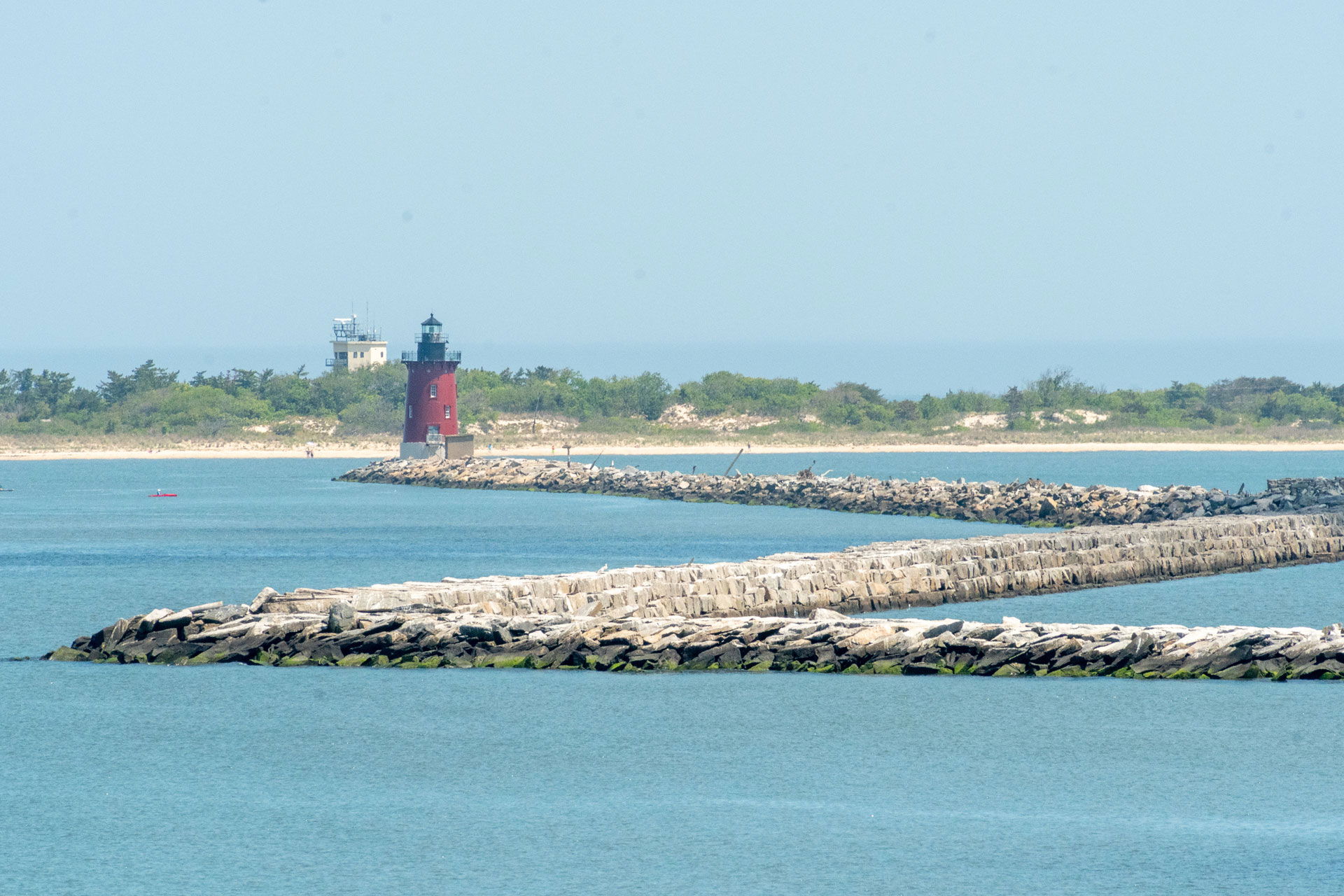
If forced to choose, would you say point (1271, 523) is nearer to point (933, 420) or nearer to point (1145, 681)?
point (1145, 681)

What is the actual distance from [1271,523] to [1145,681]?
59.9 ft

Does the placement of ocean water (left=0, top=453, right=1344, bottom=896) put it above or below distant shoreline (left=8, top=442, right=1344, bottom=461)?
below

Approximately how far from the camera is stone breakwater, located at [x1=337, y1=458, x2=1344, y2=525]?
42.5 meters

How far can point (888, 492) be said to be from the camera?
54.0m

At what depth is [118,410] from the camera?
101 metres

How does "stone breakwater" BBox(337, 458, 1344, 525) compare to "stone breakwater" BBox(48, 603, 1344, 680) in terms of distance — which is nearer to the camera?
"stone breakwater" BBox(48, 603, 1344, 680)

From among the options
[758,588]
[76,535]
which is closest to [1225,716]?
[758,588]

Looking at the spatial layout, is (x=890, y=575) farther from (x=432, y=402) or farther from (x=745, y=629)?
(x=432, y=402)

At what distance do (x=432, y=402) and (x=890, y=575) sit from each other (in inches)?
1704

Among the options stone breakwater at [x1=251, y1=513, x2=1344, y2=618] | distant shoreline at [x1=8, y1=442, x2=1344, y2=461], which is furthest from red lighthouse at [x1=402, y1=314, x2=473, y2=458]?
stone breakwater at [x1=251, y1=513, x2=1344, y2=618]

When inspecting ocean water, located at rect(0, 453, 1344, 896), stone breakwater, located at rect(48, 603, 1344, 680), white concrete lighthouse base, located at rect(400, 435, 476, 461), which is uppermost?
white concrete lighthouse base, located at rect(400, 435, 476, 461)

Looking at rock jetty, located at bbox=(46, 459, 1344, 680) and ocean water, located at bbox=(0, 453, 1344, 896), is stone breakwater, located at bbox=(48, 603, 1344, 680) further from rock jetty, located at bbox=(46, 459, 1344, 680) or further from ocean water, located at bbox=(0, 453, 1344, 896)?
ocean water, located at bbox=(0, 453, 1344, 896)

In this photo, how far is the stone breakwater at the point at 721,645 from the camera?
20.0 meters

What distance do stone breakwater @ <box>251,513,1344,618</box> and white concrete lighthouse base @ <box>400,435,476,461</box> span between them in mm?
40329
